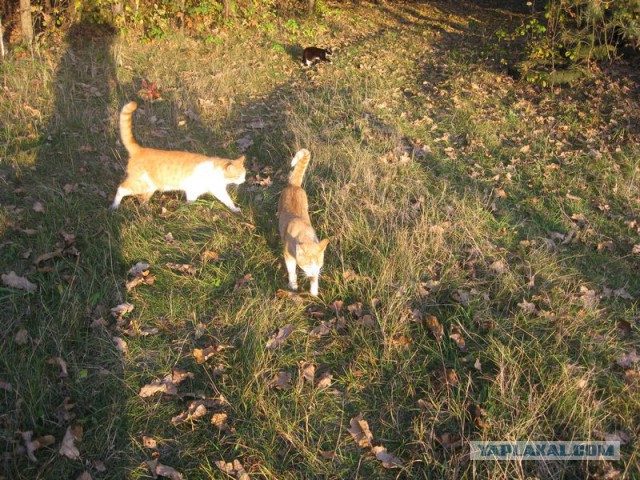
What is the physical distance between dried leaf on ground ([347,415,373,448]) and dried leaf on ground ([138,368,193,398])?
1277 millimetres

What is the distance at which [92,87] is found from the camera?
778 cm

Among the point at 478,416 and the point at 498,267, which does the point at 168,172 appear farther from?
the point at 478,416

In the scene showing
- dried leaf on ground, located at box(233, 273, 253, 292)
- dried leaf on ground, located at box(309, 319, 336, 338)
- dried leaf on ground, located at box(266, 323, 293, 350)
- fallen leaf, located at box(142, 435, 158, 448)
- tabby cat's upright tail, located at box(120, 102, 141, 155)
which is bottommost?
fallen leaf, located at box(142, 435, 158, 448)

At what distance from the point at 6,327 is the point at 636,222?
21.7ft

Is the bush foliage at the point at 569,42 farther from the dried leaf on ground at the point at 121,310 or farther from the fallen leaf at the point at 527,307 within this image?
the dried leaf on ground at the point at 121,310

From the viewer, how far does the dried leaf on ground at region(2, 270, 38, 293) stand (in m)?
3.83

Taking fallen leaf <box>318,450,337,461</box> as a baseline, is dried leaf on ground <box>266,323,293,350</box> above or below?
above

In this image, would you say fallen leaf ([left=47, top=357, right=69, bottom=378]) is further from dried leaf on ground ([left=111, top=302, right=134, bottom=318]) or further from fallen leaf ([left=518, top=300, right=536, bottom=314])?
fallen leaf ([left=518, top=300, right=536, bottom=314])

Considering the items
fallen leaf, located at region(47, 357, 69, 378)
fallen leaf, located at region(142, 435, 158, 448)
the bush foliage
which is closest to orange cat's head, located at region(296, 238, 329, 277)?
fallen leaf, located at region(142, 435, 158, 448)

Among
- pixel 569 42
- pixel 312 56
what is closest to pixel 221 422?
pixel 312 56

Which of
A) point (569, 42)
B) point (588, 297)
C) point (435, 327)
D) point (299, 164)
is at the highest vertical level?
point (569, 42)

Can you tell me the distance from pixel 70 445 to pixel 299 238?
233cm

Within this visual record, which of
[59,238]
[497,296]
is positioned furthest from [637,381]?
[59,238]

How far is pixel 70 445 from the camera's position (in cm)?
282
